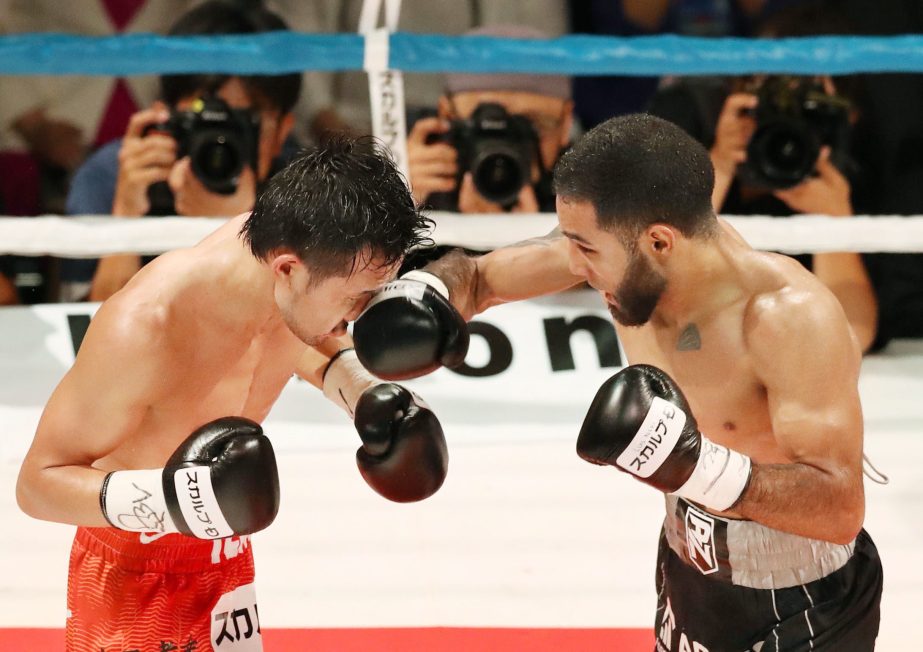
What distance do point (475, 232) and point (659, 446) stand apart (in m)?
1.43

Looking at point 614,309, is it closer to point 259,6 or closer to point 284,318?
point 284,318

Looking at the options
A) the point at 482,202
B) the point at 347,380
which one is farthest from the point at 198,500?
the point at 482,202

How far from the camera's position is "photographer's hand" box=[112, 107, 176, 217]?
2789mm

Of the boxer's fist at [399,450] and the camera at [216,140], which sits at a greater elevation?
the camera at [216,140]

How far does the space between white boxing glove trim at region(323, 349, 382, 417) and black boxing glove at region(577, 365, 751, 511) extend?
1.33ft

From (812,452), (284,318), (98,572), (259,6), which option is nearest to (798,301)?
(812,452)

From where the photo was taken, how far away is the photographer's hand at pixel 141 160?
279 cm

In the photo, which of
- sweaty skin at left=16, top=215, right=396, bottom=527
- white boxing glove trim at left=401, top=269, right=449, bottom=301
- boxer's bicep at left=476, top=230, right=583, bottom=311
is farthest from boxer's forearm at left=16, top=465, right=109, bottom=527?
boxer's bicep at left=476, top=230, right=583, bottom=311

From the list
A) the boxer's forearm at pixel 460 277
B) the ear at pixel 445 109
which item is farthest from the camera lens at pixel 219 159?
the boxer's forearm at pixel 460 277

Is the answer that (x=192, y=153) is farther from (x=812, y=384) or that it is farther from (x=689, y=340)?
(x=812, y=384)

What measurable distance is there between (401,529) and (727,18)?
1.86 meters

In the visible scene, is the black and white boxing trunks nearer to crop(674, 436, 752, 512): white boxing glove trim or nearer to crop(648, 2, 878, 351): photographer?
crop(674, 436, 752, 512): white boxing glove trim

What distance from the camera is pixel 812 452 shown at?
134 centimetres

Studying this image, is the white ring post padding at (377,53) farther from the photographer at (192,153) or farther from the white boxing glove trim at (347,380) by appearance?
the white boxing glove trim at (347,380)
